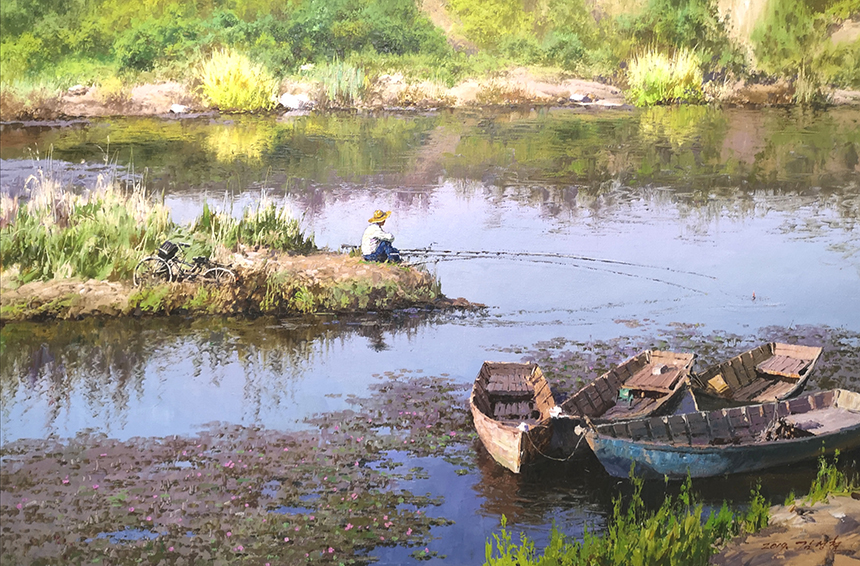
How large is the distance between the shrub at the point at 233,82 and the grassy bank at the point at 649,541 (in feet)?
15.6

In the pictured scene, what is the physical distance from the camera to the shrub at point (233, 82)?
26.4ft

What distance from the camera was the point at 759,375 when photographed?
7.50m

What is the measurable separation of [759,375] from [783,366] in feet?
0.64

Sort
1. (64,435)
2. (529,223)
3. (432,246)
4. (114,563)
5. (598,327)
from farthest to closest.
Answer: (529,223), (432,246), (598,327), (64,435), (114,563)

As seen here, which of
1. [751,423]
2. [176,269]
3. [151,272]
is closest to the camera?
[751,423]

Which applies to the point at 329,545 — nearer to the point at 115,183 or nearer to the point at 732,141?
the point at 115,183

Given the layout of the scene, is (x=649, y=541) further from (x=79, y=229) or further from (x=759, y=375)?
(x=79, y=229)

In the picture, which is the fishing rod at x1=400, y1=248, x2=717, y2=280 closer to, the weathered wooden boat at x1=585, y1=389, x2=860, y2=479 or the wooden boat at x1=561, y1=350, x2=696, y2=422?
the wooden boat at x1=561, y1=350, x2=696, y2=422

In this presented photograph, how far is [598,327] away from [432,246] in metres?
1.84

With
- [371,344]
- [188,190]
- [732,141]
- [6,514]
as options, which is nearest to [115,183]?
[188,190]

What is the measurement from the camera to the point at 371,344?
7797mm

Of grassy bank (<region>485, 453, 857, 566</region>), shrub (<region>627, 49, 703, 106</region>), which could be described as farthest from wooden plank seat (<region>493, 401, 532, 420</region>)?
shrub (<region>627, 49, 703, 106</region>)

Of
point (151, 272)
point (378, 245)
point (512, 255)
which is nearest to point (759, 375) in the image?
point (512, 255)
